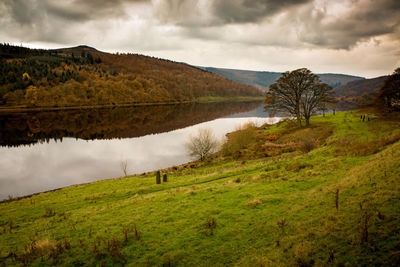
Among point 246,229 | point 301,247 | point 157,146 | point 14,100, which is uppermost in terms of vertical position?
point 14,100

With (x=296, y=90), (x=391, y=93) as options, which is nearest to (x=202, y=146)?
(x=296, y=90)

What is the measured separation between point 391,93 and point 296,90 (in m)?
15.2

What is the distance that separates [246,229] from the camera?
28.7 feet

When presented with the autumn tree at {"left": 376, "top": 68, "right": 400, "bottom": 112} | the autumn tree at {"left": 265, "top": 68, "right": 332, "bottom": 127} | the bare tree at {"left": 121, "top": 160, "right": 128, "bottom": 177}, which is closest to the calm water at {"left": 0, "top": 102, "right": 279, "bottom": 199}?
the bare tree at {"left": 121, "top": 160, "right": 128, "bottom": 177}

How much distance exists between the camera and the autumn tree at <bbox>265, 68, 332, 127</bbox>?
1781 inches

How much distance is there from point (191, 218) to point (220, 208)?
164 centimetres

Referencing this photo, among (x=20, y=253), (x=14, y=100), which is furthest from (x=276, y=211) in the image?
(x=14, y=100)

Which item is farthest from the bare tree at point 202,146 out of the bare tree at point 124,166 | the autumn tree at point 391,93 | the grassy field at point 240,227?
the autumn tree at point 391,93

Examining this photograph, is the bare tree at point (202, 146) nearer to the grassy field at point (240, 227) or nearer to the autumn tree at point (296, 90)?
the autumn tree at point (296, 90)

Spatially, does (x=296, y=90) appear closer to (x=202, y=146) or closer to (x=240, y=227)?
(x=202, y=146)

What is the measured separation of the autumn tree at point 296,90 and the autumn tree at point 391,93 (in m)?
8.81

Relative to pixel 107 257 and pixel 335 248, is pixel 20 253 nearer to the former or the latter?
pixel 107 257

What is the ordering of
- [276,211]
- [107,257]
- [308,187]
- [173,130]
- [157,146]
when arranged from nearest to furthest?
[107,257] → [276,211] → [308,187] → [157,146] → [173,130]

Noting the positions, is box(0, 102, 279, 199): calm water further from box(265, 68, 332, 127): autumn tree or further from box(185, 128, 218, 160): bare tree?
box(265, 68, 332, 127): autumn tree
